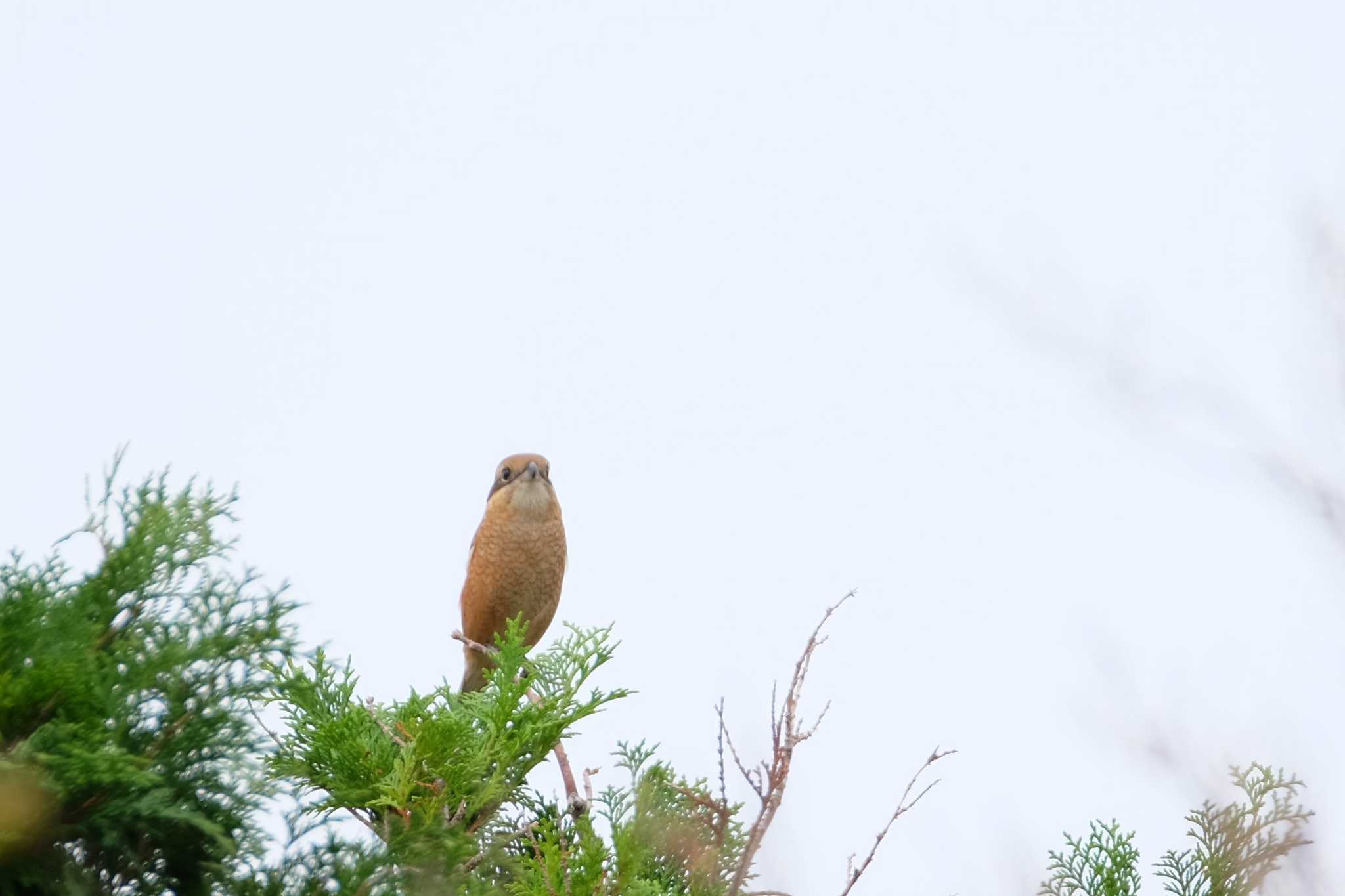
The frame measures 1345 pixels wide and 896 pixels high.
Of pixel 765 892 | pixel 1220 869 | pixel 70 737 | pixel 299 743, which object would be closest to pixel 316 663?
pixel 299 743

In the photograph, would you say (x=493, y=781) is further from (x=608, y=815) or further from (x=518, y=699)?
(x=608, y=815)

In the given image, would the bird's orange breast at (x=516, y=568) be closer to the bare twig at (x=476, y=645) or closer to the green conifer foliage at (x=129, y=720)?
the bare twig at (x=476, y=645)

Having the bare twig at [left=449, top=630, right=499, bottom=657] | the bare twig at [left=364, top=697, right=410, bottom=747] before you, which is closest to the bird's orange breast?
the bare twig at [left=449, top=630, right=499, bottom=657]

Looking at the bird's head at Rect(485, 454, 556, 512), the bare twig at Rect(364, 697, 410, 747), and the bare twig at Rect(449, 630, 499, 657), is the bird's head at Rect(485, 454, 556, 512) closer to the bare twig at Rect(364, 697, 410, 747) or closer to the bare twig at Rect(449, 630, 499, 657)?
the bare twig at Rect(449, 630, 499, 657)

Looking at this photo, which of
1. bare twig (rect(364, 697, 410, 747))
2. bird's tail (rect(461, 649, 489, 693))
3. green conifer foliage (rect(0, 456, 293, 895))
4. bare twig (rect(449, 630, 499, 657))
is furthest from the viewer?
bird's tail (rect(461, 649, 489, 693))

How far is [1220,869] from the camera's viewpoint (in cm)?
332

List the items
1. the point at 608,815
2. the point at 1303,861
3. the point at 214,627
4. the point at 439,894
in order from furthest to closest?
1. the point at 608,815
2. the point at 214,627
3. the point at 439,894
4. the point at 1303,861

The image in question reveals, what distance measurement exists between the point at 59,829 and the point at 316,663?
754 millimetres

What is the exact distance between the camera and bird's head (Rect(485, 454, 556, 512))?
21.2 feet

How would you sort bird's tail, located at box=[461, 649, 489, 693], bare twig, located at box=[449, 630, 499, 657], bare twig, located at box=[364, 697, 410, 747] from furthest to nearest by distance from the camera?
bird's tail, located at box=[461, 649, 489, 693] < bare twig, located at box=[449, 630, 499, 657] < bare twig, located at box=[364, 697, 410, 747]

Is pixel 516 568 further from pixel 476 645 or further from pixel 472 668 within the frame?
pixel 476 645

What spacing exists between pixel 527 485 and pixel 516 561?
37 cm

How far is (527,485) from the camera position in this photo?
649 centimetres

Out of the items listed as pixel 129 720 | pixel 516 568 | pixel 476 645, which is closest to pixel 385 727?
pixel 129 720
